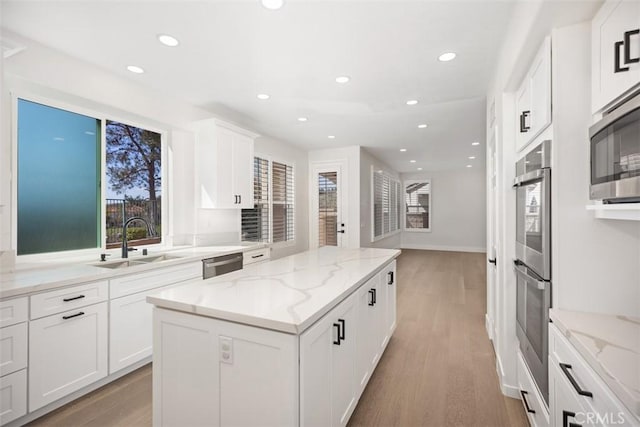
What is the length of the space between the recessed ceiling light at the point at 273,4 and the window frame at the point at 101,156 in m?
→ 1.99

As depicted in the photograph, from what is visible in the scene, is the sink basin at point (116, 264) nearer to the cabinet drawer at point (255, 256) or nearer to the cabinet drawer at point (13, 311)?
the cabinet drawer at point (13, 311)

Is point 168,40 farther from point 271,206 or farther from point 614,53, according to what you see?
point 271,206

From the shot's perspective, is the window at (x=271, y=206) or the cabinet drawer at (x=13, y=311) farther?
the window at (x=271, y=206)

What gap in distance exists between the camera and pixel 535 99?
1688mm

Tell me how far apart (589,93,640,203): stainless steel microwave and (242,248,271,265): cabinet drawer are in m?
3.19

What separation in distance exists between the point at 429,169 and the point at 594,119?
26.6 ft

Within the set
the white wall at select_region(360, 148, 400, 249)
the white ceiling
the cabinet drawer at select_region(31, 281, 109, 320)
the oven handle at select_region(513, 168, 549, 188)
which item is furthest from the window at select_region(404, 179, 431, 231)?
the cabinet drawer at select_region(31, 281, 109, 320)

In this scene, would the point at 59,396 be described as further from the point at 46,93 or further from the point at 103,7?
the point at 103,7

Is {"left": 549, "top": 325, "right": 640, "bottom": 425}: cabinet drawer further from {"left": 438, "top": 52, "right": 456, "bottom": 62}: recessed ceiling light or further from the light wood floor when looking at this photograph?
{"left": 438, "top": 52, "right": 456, "bottom": 62}: recessed ceiling light

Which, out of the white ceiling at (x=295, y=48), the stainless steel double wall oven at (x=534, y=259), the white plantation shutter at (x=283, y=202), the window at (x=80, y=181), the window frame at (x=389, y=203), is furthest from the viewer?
the window frame at (x=389, y=203)

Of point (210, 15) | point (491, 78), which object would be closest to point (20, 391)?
point (210, 15)

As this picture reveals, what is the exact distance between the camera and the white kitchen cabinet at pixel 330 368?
1.19 m

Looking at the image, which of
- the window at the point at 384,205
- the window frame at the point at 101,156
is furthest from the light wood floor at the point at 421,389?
the window at the point at 384,205

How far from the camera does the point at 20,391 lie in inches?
69.4
